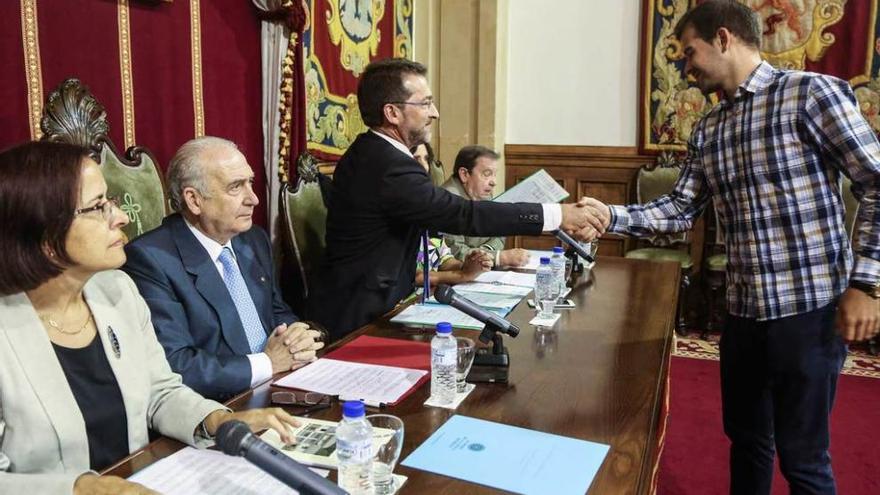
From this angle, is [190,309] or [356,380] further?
[190,309]

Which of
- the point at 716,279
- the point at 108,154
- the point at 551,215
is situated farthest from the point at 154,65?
the point at 716,279

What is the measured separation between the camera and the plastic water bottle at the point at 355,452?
1.02 metres

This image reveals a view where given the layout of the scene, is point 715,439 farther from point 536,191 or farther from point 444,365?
point 444,365

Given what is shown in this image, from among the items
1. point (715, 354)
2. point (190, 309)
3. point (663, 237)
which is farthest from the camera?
point (663, 237)

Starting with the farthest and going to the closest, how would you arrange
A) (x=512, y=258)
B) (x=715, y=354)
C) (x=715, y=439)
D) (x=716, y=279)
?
(x=716, y=279) < (x=715, y=354) < (x=715, y=439) < (x=512, y=258)

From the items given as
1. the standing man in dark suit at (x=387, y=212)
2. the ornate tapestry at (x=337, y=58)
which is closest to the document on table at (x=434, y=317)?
the standing man in dark suit at (x=387, y=212)

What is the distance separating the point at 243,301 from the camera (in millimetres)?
1923

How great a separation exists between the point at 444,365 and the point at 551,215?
110 centimetres

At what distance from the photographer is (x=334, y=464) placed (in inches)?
44.1

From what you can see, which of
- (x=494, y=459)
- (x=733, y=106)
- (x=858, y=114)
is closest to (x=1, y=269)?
(x=494, y=459)

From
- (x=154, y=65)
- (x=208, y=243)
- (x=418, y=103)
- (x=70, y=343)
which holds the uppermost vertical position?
(x=154, y=65)

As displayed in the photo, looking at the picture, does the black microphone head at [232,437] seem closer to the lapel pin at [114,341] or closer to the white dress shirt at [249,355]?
A: the lapel pin at [114,341]

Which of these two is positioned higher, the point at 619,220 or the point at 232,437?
the point at 619,220

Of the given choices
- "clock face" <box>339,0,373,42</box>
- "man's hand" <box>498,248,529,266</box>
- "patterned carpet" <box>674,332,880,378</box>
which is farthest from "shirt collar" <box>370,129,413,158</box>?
"patterned carpet" <box>674,332,880,378</box>
